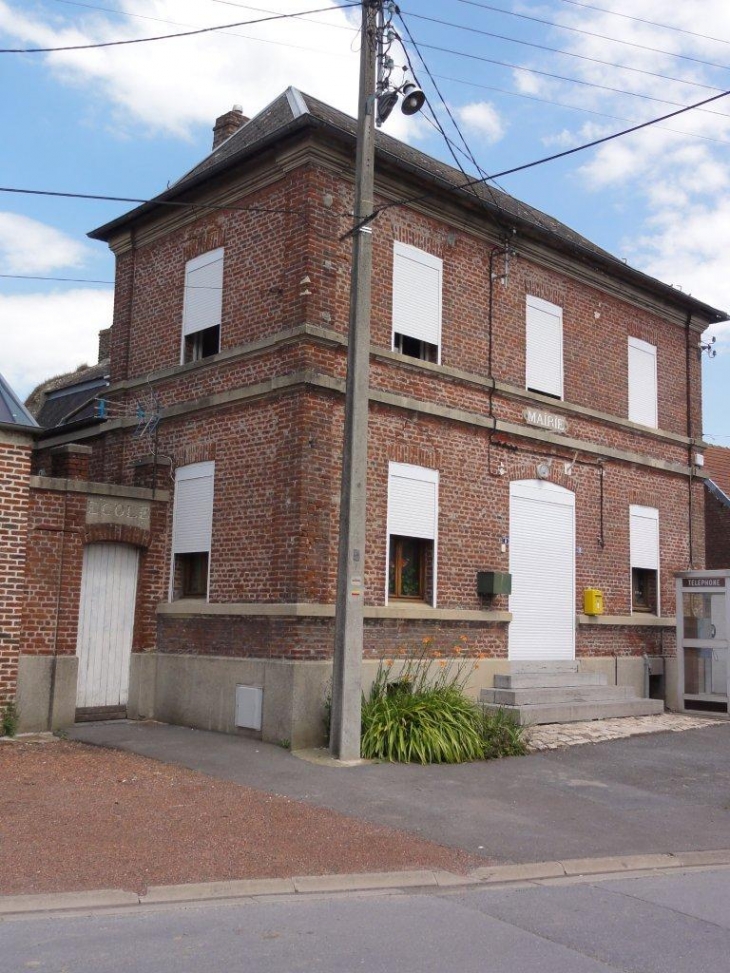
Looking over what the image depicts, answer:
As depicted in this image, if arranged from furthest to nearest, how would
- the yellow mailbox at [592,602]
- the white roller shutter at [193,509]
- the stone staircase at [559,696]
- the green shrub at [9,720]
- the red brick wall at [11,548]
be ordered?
the yellow mailbox at [592,602], the white roller shutter at [193,509], the stone staircase at [559,696], the red brick wall at [11,548], the green shrub at [9,720]

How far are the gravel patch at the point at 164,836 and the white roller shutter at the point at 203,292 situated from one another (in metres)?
7.16

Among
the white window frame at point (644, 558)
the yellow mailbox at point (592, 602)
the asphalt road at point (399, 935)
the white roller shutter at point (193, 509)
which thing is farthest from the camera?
the white window frame at point (644, 558)

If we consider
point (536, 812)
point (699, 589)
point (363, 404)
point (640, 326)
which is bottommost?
point (536, 812)

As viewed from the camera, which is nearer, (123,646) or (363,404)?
(363,404)

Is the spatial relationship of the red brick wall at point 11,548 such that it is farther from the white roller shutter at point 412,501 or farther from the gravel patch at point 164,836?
the white roller shutter at point 412,501

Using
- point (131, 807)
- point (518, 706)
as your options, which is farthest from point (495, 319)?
point (131, 807)

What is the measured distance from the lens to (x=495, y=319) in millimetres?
15766

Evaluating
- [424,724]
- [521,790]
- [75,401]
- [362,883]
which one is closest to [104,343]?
[75,401]

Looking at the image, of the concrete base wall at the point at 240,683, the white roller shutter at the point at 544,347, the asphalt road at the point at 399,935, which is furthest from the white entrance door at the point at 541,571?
the asphalt road at the point at 399,935

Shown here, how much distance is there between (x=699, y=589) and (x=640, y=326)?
5.13 m

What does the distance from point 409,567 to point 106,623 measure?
4441mm

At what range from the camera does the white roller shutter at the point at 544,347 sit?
643 inches

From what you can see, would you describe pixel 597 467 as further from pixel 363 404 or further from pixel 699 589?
pixel 363 404

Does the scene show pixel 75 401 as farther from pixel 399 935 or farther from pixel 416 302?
pixel 399 935
